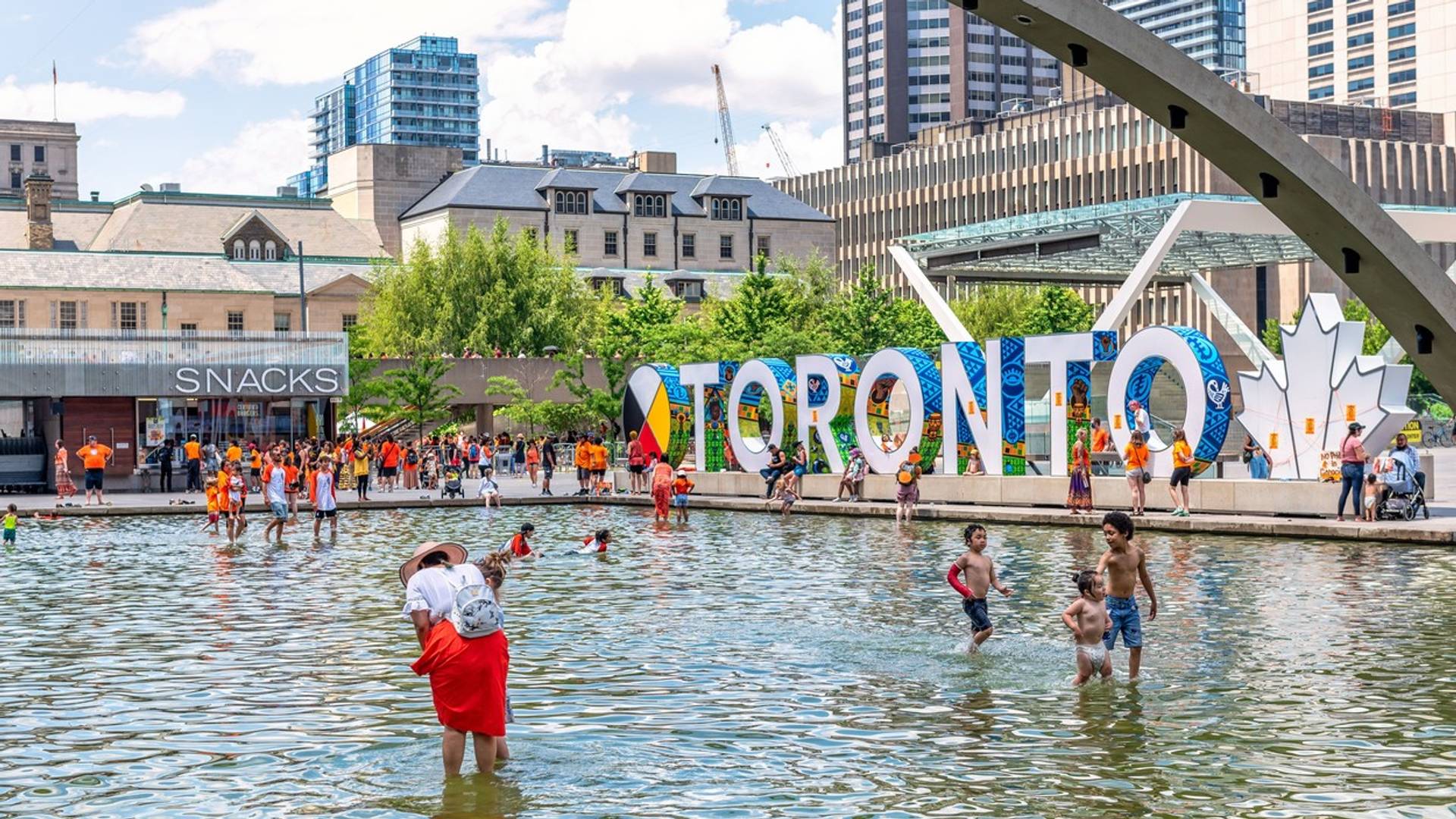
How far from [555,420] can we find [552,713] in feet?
171

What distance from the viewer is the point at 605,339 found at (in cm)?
7331

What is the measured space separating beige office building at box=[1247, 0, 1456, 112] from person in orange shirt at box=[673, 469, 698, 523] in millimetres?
126170

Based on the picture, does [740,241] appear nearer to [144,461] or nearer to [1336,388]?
[144,461]

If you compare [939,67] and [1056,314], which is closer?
[1056,314]

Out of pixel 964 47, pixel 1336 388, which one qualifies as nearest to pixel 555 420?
pixel 1336 388

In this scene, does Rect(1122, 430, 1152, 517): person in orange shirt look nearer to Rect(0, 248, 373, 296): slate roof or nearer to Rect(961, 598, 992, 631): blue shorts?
Rect(961, 598, 992, 631): blue shorts

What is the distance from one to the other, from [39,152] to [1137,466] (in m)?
153

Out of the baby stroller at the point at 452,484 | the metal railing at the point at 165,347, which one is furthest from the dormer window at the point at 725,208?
the baby stroller at the point at 452,484

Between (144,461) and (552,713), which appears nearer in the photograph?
(552,713)

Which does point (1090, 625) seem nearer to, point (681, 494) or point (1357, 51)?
point (681, 494)

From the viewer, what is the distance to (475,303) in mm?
82562

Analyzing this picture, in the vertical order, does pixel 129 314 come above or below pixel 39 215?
below

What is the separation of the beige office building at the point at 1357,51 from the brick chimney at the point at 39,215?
10405 cm

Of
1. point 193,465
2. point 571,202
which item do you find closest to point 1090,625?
point 193,465
